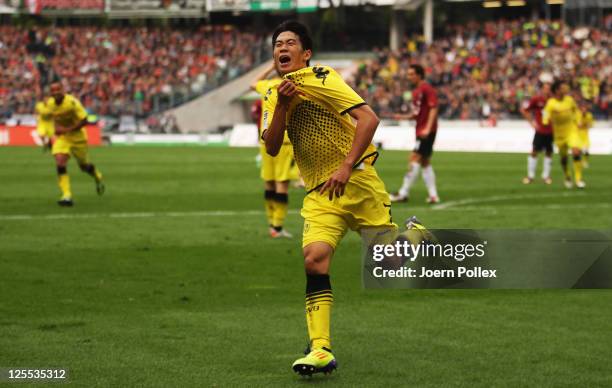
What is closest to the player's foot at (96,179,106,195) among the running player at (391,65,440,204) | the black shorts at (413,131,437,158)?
the running player at (391,65,440,204)

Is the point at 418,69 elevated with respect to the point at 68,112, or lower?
elevated

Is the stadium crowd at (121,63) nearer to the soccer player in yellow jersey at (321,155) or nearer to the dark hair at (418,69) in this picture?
the dark hair at (418,69)

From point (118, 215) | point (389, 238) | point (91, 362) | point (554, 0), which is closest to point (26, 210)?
point (118, 215)

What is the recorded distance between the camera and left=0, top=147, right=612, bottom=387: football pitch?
656 cm

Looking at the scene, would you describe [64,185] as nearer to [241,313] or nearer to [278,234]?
[278,234]

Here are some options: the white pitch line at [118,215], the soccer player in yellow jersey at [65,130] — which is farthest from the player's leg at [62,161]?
the white pitch line at [118,215]

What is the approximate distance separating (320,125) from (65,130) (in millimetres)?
12694

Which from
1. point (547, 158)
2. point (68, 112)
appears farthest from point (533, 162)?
point (68, 112)

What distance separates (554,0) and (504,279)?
54.1m

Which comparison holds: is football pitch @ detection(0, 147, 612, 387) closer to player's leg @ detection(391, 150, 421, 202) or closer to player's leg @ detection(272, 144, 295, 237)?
player's leg @ detection(272, 144, 295, 237)

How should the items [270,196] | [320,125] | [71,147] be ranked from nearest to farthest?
[320,125]
[270,196]
[71,147]

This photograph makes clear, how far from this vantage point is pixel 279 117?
635cm

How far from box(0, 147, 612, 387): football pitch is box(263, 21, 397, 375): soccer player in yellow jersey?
52 cm

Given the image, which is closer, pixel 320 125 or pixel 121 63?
pixel 320 125
